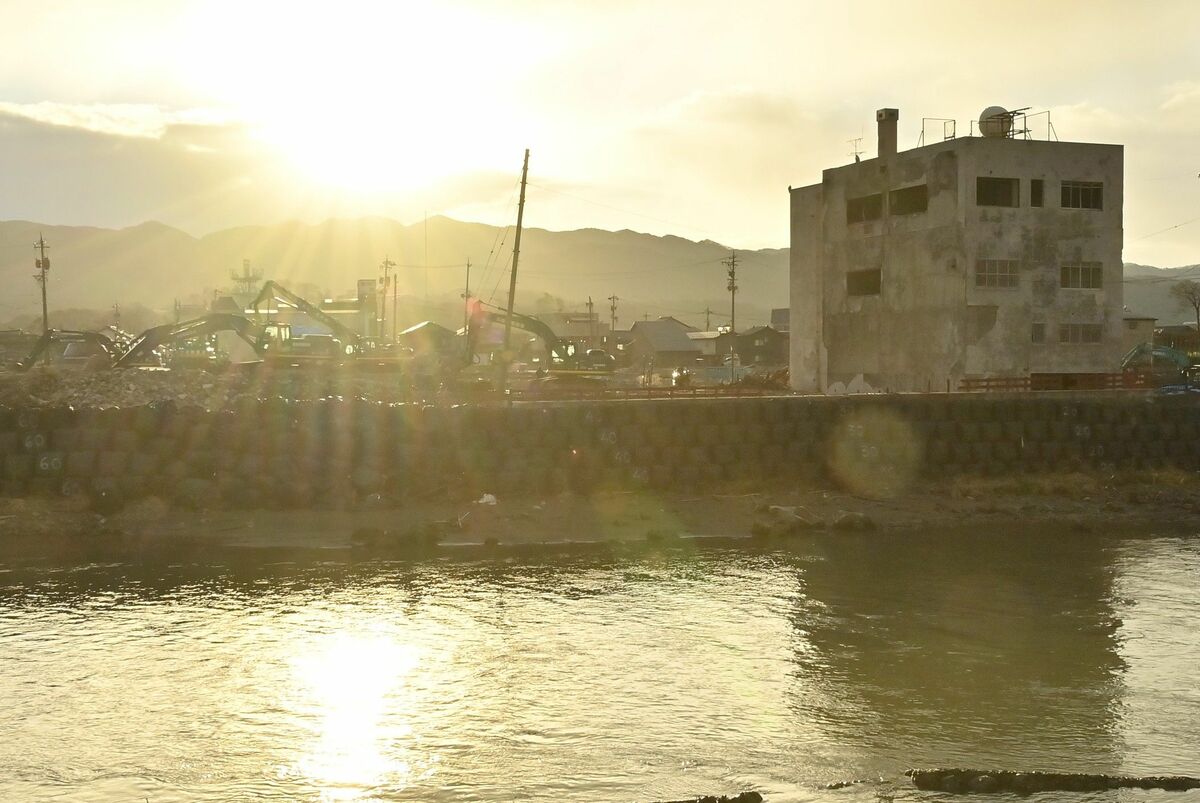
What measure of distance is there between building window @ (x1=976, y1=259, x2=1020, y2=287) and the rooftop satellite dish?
324 inches

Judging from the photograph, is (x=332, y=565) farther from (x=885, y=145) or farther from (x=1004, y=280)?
(x=885, y=145)

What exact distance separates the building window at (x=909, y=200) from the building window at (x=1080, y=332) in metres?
9.62

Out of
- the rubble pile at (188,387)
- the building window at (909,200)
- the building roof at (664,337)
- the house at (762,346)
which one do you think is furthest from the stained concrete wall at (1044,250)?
the building roof at (664,337)

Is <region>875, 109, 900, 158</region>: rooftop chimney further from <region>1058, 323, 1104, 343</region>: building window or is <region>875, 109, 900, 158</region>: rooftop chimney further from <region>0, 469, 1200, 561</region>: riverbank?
<region>0, 469, 1200, 561</region>: riverbank

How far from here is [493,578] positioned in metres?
23.4

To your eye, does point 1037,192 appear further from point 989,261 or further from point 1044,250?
point 989,261

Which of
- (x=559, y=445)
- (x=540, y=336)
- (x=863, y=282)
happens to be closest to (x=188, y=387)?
(x=559, y=445)

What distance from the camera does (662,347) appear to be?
357 feet

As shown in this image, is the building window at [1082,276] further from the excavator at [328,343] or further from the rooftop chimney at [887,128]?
the excavator at [328,343]

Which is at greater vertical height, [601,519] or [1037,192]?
[1037,192]

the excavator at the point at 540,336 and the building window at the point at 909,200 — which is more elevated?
the building window at the point at 909,200

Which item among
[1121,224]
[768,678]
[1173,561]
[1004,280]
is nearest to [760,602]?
[768,678]

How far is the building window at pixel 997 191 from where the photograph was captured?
55.5 metres

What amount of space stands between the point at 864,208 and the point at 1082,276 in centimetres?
1198
